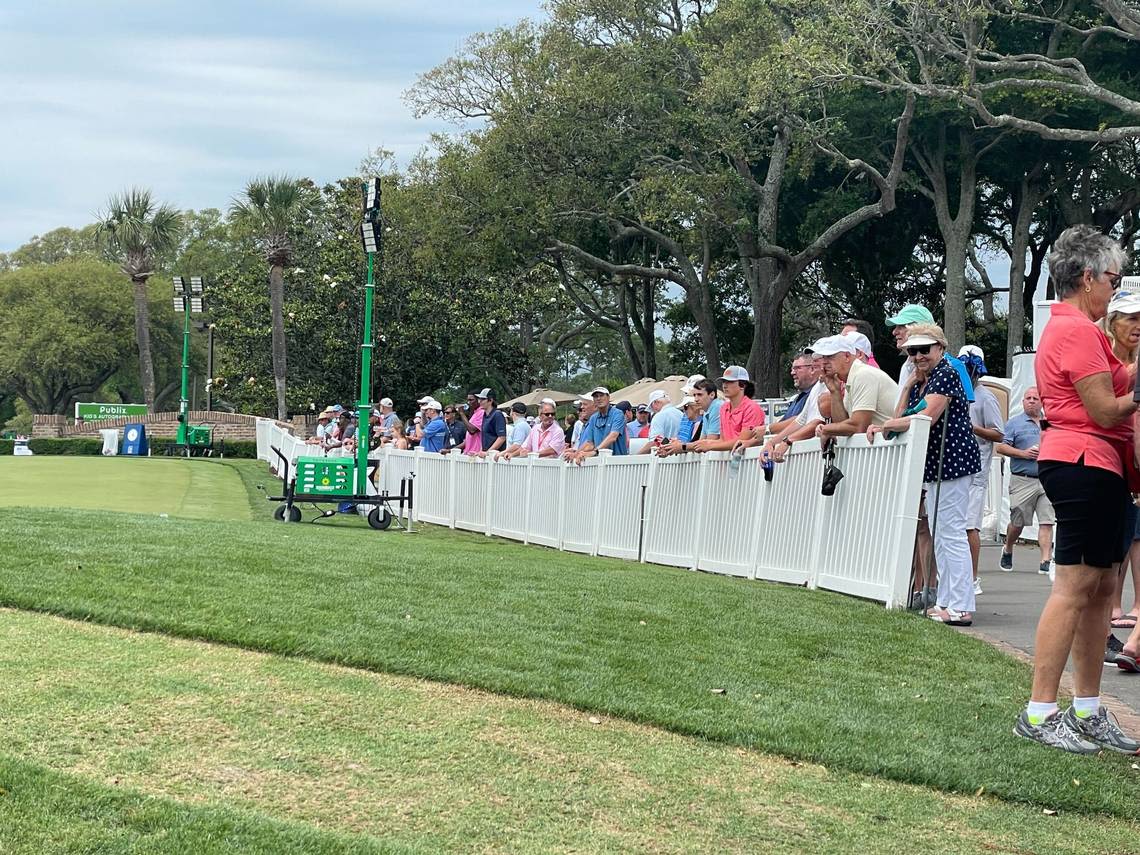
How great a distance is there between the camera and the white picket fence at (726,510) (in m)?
8.74

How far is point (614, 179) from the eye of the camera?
105ft

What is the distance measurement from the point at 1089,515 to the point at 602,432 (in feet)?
32.3

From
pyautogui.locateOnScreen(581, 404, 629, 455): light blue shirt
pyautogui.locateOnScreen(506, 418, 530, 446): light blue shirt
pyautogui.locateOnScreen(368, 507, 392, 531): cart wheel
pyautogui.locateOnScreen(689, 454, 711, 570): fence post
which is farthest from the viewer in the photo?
pyautogui.locateOnScreen(506, 418, 530, 446): light blue shirt

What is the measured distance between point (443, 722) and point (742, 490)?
636cm

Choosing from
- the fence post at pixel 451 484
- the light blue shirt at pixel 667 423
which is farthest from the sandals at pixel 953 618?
the fence post at pixel 451 484

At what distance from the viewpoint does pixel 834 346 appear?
8.64m

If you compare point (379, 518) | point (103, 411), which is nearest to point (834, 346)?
point (379, 518)

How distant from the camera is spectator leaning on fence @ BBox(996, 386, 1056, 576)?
1169 centimetres

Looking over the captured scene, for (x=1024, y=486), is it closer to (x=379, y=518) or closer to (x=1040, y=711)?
(x=1040, y=711)

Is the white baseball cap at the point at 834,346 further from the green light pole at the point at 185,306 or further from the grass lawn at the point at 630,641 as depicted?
the green light pole at the point at 185,306

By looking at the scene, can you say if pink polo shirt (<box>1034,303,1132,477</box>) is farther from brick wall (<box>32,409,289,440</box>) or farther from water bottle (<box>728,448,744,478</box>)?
brick wall (<box>32,409,289,440</box>)

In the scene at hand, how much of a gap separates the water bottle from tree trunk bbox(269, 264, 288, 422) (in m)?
39.1

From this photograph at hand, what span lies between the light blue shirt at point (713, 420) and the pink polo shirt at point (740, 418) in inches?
5.8

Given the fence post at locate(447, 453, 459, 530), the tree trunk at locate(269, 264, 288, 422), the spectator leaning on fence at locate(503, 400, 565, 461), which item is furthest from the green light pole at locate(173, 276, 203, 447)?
the spectator leaning on fence at locate(503, 400, 565, 461)
